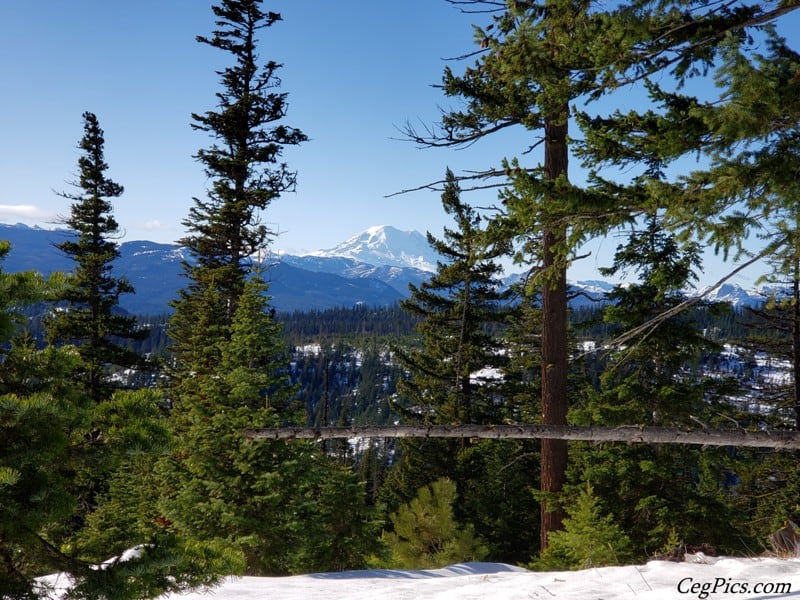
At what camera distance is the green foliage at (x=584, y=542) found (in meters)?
7.30

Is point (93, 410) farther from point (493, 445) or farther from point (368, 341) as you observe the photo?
point (368, 341)

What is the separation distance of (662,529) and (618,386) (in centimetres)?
264

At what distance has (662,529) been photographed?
9312mm

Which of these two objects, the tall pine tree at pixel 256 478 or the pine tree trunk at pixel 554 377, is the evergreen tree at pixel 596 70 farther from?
the tall pine tree at pixel 256 478

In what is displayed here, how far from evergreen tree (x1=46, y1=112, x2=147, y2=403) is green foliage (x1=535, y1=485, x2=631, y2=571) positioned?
15.3 m

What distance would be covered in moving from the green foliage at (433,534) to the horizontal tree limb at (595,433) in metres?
8.55

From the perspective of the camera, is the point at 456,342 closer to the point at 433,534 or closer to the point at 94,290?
the point at 433,534

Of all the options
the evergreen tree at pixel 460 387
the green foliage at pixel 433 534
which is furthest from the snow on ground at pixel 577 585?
the evergreen tree at pixel 460 387

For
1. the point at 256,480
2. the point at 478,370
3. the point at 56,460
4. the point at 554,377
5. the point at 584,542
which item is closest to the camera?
the point at 56,460

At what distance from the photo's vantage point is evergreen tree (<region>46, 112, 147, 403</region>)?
17.7m

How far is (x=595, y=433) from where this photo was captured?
6.64 m

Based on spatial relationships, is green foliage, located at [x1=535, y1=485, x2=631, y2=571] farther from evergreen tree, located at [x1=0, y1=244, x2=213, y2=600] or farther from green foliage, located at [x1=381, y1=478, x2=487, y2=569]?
green foliage, located at [x1=381, y1=478, x2=487, y2=569]

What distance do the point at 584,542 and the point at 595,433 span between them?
2029 mm

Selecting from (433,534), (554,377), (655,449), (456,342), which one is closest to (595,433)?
(554,377)
